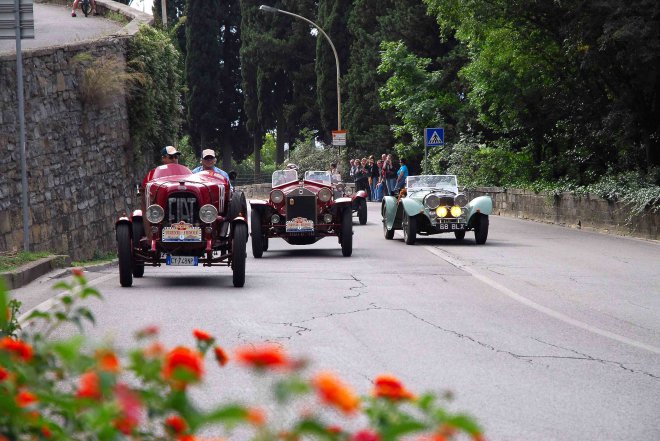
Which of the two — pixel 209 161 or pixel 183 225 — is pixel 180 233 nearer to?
pixel 183 225

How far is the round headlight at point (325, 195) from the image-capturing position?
2000cm

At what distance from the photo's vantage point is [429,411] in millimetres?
2094

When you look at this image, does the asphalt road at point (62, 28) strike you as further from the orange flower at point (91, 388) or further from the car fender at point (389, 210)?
the orange flower at point (91, 388)

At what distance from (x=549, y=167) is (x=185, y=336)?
2784 centimetres

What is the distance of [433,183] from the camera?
22.5 metres

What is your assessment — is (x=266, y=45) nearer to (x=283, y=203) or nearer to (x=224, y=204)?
(x=283, y=203)

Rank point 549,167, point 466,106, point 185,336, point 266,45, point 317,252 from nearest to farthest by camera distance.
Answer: point 185,336 → point 317,252 → point 549,167 → point 466,106 → point 266,45

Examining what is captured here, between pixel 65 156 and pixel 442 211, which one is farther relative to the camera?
pixel 442 211

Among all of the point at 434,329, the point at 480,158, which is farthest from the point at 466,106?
the point at 434,329

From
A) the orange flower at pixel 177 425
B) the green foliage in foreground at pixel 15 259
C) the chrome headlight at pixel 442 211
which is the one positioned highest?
the orange flower at pixel 177 425

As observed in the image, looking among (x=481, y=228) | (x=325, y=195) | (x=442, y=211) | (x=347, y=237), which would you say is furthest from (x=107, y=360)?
(x=481, y=228)

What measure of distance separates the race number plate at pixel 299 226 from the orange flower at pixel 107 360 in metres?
17.5

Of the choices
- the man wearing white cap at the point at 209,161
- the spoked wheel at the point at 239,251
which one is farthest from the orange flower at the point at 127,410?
→ the man wearing white cap at the point at 209,161

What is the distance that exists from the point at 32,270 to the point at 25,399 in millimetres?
11974
